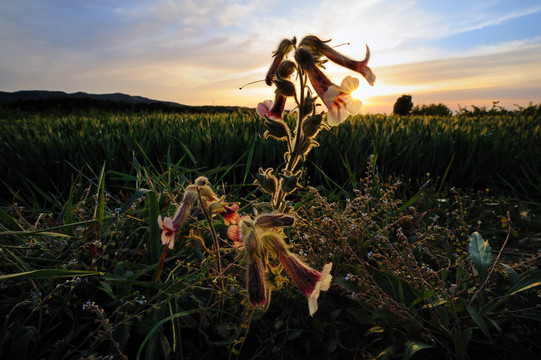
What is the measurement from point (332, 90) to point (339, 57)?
0.23 metres

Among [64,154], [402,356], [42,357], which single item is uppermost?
[64,154]

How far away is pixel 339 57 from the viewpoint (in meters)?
1.21

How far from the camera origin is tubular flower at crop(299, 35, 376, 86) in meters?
1.16

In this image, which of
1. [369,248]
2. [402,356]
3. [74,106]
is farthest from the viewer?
[74,106]

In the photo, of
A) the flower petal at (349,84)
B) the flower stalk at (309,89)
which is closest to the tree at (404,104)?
the flower stalk at (309,89)

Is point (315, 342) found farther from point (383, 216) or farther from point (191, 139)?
point (191, 139)

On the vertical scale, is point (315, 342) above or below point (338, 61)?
below

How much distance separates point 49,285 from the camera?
4.60 feet

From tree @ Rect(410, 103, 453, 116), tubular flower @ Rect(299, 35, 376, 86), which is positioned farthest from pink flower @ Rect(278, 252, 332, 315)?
tree @ Rect(410, 103, 453, 116)

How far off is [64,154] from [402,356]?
11.3 feet

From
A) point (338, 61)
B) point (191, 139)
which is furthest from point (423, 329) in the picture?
point (191, 139)

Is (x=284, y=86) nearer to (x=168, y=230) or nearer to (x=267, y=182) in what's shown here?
(x=267, y=182)

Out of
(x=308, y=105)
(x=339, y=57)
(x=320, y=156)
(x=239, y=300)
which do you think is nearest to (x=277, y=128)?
(x=308, y=105)

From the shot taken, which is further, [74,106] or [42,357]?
[74,106]
